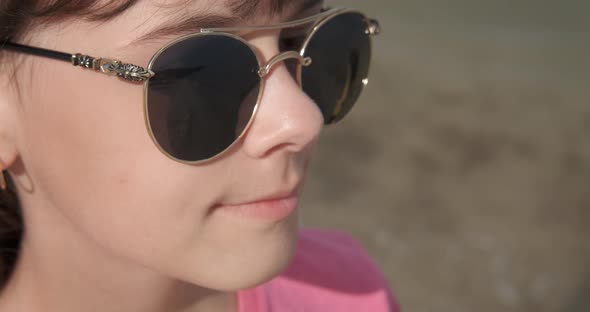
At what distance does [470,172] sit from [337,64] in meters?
2.61

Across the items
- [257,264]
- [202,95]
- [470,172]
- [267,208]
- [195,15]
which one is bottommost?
[470,172]

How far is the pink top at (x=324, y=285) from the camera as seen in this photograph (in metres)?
1.74

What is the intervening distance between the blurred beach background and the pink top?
52.3 inches

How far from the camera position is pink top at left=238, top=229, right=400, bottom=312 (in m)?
1.74

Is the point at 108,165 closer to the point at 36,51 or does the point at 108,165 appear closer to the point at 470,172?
the point at 36,51

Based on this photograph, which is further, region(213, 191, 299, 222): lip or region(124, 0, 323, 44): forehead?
region(213, 191, 299, 222): lip

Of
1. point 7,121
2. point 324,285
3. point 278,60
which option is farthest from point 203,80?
point 324,285

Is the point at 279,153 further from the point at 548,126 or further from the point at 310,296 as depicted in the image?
the point at 548,126

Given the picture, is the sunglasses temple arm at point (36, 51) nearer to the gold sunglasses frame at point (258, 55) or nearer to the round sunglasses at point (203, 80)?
the round sunglasses at point (203, 80)

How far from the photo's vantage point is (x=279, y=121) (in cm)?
129

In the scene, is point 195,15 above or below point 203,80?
above

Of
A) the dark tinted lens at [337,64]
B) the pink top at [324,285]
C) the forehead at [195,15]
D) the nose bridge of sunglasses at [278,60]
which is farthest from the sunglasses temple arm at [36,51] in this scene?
the pink top at [324,285]

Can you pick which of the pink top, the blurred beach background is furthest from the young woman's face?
the blurred beach background

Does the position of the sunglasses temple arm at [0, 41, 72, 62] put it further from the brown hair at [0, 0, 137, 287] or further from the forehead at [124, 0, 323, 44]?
the forehead at [124, 0, 323, 44]
